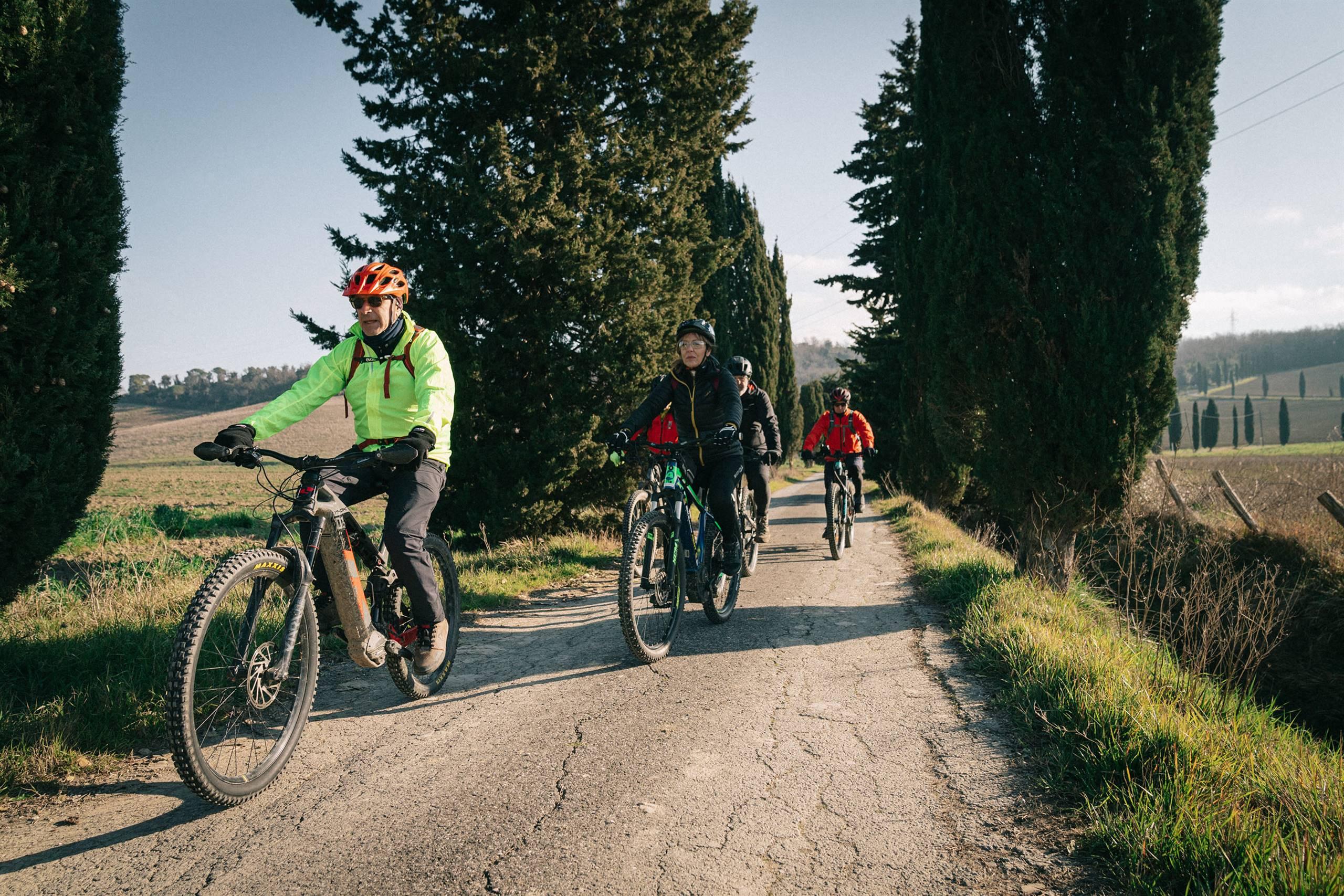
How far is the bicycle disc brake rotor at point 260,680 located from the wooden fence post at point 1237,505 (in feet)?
50.7

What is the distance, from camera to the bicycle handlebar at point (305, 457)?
3.03m

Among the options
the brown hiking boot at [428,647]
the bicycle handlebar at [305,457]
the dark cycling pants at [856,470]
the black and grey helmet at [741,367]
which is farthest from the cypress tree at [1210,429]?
the bicycle handlebar at [305,457]

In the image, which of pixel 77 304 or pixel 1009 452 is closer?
pixel 77 304

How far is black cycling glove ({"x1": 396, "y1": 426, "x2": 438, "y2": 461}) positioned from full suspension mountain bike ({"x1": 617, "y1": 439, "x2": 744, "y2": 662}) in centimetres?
148

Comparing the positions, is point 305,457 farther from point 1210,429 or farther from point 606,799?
point 1210,429

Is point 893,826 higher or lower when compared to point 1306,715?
higher

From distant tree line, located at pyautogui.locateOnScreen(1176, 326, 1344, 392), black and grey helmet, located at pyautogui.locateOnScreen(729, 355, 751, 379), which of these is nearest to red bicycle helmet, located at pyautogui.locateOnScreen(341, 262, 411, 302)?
black and grey helmet, located at pyautogui.locateOnScreen(729, 355, 751, 379)

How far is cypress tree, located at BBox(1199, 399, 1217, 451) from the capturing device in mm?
83625

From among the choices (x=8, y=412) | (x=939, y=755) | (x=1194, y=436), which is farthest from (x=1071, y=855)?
(x=1194, y=436)

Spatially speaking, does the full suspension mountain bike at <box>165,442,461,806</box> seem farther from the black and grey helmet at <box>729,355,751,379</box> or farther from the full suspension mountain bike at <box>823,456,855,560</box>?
the full suspension mountain bike at <box>823,456,855,560</box>

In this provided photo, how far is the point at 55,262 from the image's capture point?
428cm

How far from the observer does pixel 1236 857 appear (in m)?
2.14

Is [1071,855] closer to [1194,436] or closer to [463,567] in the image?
[463,567]

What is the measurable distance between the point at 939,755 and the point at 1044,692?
0.83 meters
